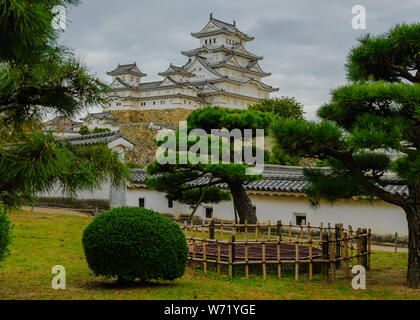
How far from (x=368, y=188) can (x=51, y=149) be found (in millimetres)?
5078

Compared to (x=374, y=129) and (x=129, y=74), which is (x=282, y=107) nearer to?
(x=129, y=74)

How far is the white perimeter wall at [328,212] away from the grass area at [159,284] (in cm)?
249

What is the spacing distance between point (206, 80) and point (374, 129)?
43.2 metres

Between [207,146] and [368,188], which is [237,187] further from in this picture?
[368,188]

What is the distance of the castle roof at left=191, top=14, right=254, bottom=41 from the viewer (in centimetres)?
5181

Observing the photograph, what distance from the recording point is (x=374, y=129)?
5.95 meters

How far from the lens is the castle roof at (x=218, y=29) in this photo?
51.8m

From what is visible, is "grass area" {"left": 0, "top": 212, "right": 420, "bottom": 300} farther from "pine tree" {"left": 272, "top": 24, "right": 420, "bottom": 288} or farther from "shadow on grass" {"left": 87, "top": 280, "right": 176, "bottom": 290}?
"pine tree" {"left": 272, "top": 24, "right": 420, "bottom": 288}

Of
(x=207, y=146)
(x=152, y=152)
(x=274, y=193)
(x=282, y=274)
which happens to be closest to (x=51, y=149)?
(x=282, y=274)

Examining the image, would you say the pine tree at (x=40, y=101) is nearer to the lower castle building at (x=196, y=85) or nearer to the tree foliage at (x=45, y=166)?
the tree foliage at (x=45, y=166)

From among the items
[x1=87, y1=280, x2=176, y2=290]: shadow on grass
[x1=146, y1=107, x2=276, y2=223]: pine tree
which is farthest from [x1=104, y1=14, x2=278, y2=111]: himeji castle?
[x1=87, y1=280, x2=176, y2=290]: shadow on grass

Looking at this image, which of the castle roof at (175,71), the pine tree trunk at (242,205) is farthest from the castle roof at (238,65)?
the pine tree trunk at (242,205)

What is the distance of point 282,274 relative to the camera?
8695 millimetres

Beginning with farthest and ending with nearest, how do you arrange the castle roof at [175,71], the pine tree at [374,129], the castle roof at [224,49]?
the castle roof at [224,49] < the castle roof at [175,71] < the pine tree at [374,129]
